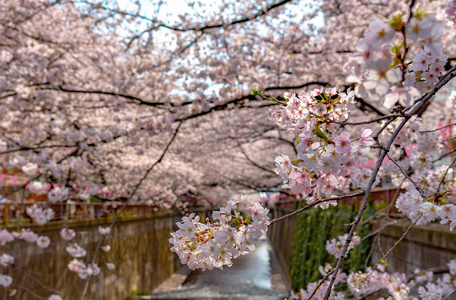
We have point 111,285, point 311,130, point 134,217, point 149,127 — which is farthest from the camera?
point 134,217

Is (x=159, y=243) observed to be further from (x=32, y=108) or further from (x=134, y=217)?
(x=32, y=108)

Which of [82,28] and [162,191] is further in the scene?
[162,191]

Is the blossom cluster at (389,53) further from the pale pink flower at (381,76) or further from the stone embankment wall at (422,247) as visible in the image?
the stone embankment wall at (422,247)

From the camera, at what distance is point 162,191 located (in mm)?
18938

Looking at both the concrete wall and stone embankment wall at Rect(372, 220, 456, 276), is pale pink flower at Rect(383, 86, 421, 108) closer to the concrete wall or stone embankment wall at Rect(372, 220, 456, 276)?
stone embankment wall at Rect(372, 220, 456, 276)

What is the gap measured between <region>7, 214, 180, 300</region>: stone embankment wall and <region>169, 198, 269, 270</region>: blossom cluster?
479 centimetres

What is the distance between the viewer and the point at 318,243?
39.0ft

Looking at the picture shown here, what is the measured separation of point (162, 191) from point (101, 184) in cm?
420

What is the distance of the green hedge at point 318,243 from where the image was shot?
8055mm

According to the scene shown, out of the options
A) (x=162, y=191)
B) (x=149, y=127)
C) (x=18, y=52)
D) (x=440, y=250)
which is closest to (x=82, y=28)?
(x=18, y=52)

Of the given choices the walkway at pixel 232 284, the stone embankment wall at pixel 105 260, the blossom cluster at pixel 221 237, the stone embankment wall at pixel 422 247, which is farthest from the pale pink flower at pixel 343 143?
the walkway at pixel 232 284

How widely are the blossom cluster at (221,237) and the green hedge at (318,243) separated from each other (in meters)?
6.75

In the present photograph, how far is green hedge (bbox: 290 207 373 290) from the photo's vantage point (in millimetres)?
8055

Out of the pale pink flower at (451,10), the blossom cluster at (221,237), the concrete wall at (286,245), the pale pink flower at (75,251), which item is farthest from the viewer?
the concrete wall at (286,245)
